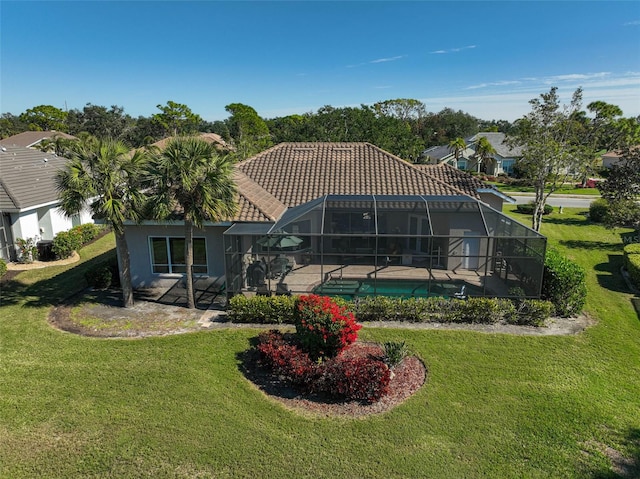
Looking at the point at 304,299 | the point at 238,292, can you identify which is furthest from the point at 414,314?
the point at 238,292

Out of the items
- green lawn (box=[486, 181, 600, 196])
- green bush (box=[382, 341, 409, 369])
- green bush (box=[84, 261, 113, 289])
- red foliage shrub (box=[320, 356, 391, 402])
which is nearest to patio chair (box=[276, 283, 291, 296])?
green bush (box=[382, 341, 409, 369])

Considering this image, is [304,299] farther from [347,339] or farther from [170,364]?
[170,364]

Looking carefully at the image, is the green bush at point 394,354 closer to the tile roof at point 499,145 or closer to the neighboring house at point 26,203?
the neighboring house at point 26,203

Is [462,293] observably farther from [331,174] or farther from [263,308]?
[331,174]

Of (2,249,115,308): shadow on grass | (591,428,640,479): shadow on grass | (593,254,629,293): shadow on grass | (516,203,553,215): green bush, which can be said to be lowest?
(591,428,640,479): shadow on grass

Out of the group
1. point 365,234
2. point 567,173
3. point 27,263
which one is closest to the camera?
point 365,234

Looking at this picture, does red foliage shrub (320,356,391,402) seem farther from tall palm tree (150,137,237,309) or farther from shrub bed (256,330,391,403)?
tall palm tree (150,137,237,309)

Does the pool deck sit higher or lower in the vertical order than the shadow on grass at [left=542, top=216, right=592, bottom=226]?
higher

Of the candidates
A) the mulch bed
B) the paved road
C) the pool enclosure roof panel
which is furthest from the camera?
the paved road
